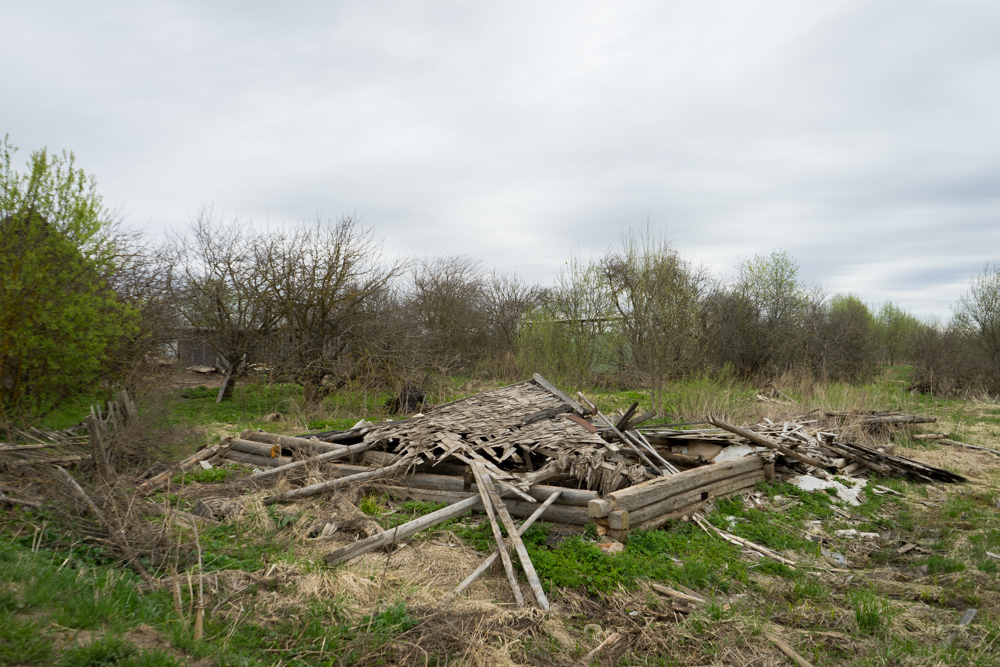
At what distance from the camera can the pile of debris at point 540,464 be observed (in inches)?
246

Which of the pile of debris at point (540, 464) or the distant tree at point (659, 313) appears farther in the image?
the distant tree at point (659, 313)

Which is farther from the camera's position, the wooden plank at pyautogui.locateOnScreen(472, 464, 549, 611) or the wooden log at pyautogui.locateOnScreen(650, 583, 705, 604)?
the wooden log at pyautogui.locateOnScreen(650, 583, 705, 604)

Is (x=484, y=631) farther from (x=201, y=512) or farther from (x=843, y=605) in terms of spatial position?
(x=201, y=512)

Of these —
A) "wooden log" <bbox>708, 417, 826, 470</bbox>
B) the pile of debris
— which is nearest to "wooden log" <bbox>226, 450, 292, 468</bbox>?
the pile of debris

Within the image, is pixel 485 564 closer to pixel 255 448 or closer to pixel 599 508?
pixel 599 508

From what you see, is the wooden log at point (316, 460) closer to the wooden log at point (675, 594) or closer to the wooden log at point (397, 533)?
the wooden log at point (397, 533)

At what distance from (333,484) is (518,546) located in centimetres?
299

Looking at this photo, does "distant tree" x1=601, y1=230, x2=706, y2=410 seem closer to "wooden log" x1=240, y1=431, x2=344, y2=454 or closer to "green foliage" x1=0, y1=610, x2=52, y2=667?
"wooden log" x1=240, y1=431, x2=344, y2=454

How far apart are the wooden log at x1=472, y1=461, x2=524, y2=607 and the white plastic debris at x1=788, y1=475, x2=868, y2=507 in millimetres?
5647

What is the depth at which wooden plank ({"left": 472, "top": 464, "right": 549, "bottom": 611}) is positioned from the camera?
15.4 feet

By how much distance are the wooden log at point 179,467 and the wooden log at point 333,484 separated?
4.97ft

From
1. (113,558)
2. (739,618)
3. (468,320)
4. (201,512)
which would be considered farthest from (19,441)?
(468,320)

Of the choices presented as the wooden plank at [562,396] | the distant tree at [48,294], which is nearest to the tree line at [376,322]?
the distant tree at [48,294]

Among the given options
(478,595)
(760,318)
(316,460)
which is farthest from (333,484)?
(760,318)
